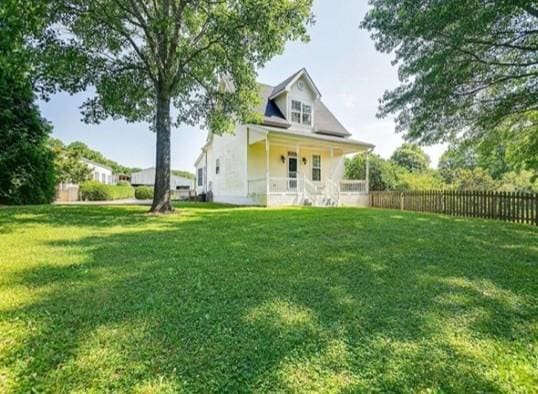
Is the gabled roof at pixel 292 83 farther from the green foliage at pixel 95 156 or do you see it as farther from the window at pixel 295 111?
the green foliage at pixel 95 156

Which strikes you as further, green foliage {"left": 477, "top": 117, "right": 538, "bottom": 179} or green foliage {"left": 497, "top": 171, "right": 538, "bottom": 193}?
green foliage {"left": 497, "top": 171, "right": 538, "bottom": 193}

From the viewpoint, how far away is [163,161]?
1144 centimetres

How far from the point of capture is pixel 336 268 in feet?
14.9

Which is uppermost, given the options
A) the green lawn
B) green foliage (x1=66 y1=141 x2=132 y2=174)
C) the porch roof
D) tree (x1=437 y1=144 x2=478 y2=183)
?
green foliage (x1=66 y1=141 x2=132 y2=174)

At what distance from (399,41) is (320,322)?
31.8 ft

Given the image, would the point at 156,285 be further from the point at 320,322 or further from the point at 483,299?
the point at 483,299

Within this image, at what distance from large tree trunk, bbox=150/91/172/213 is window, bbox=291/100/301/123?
29.8ft

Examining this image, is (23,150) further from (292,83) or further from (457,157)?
(457,157)

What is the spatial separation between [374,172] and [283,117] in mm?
7850

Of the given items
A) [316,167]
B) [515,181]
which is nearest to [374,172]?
[316,167]

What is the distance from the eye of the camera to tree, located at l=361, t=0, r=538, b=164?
775cm

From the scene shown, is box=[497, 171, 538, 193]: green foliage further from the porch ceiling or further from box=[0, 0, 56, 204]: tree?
box=[0, 0, 56, 204]: tree

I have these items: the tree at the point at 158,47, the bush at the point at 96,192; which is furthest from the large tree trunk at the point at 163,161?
the bush at the point at 96,192

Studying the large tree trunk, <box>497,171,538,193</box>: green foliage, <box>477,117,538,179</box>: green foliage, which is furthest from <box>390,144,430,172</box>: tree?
the large tree trunk
